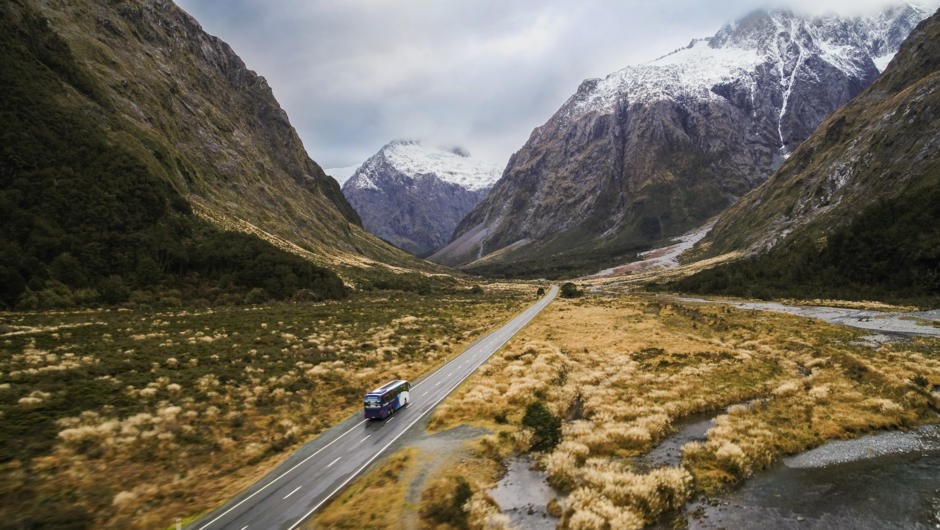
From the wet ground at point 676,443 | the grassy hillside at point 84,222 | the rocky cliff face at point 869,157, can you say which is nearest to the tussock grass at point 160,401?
the grassy hillside at point 84,222

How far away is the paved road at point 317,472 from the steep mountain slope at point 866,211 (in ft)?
282

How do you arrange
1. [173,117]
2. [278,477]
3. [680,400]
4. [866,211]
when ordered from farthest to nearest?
[173,117]
[866,211]
[680,400]
[278,477]

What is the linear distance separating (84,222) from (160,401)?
60824 mm

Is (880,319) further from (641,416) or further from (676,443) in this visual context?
(676,443)

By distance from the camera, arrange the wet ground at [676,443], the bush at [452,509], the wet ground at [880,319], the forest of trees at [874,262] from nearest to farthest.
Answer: the bush at [452,509]
the wet ground at [676,443]
the wet ground at [880,319]
the forest of trees at [874,262]

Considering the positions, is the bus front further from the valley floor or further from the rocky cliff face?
the rocky cliff face

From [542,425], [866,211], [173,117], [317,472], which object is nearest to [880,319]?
[866,211]

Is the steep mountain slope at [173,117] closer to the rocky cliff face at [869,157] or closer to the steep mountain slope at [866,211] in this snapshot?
the steep mountain slope at [866,211]

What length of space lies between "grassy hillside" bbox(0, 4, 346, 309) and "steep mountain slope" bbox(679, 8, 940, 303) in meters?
108

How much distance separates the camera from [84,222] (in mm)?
74812

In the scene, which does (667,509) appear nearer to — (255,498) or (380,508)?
(380,508)

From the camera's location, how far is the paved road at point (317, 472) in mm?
21578

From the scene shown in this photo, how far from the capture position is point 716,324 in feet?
233

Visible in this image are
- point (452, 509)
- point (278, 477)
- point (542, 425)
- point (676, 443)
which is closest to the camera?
point (452, 509)
